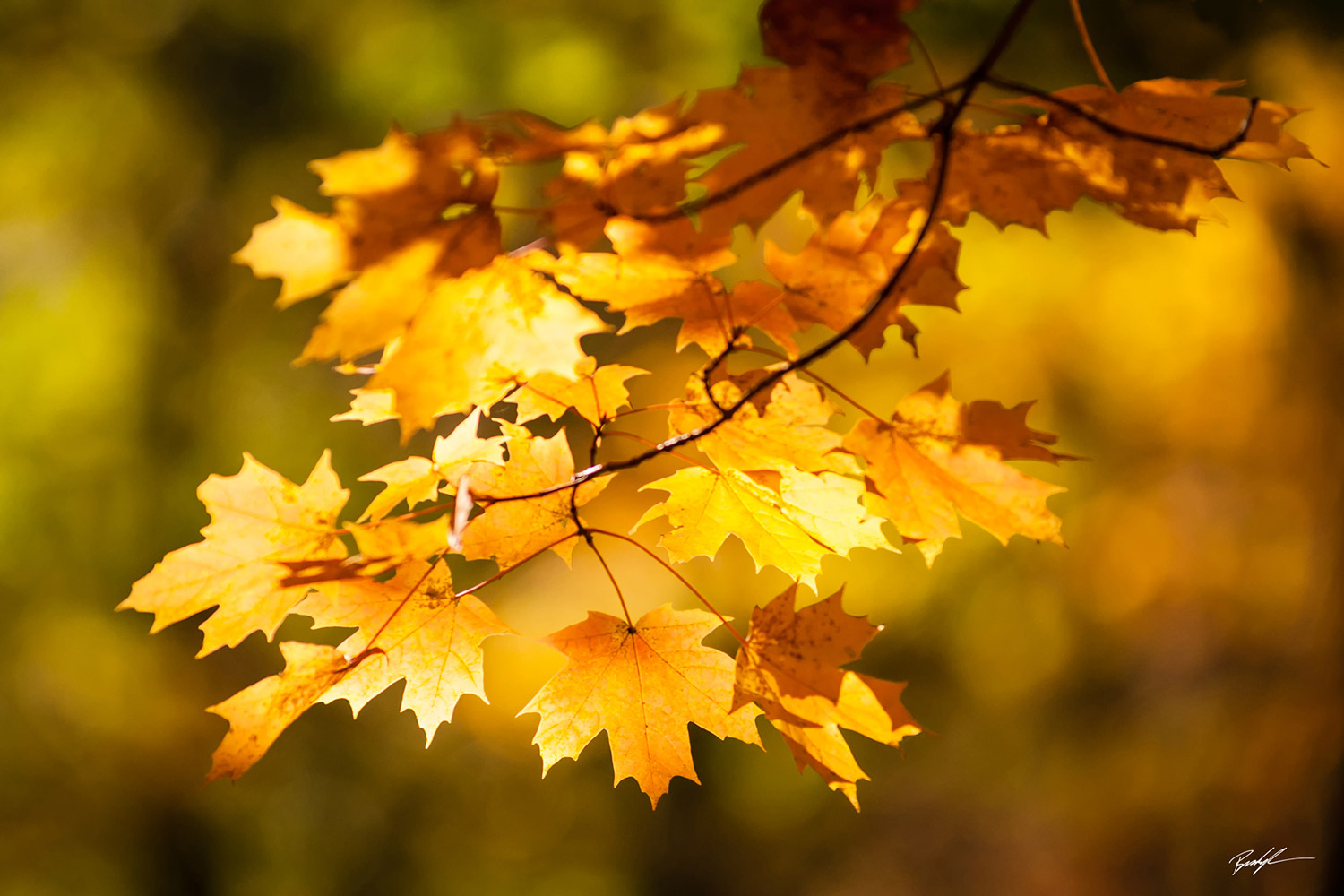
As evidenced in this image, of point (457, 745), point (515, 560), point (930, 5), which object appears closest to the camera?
point (515, 560)

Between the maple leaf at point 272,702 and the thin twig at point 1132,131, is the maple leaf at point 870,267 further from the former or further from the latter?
the maple leaf at point 272,702

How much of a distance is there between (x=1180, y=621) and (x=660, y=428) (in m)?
1.97

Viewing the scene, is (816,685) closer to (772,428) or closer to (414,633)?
(772,428)

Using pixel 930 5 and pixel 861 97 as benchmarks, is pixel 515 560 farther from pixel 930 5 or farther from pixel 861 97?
pixel 930 5

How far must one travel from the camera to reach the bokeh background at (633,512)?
85.2 inches

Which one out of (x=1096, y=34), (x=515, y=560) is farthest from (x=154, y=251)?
(x=1096, y=34)

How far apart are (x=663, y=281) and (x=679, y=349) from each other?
0.08 metres

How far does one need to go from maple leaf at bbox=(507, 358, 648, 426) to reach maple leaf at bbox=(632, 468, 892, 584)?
10cm

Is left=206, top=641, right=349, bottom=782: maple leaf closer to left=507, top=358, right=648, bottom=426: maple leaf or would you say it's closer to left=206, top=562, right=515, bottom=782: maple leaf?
left=206, top=562, right=515, bottom=782: maple leaf

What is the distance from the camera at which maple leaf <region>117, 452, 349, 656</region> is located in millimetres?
696

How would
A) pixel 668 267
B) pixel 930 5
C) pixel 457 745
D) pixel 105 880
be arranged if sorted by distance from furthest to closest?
1. pixel 930 5
2. pixel 457 745
3. pixel 105 880
4. pixel 668 267

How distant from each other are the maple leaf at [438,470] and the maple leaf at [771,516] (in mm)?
173

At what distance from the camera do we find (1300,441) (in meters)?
2.64

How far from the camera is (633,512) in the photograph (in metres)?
2.12
